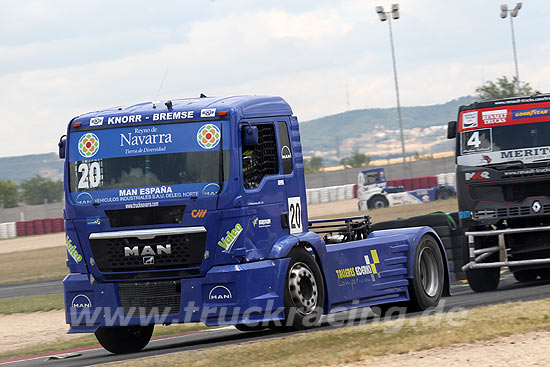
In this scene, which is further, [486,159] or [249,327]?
[486,159]

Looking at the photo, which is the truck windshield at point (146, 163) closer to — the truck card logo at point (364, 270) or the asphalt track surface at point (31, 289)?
the truck card logo at point (364, 270)

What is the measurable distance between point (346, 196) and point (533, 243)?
177ft

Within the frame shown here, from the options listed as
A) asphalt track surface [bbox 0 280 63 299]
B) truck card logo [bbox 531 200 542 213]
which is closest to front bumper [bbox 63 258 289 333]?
truck card logo [bbox 531 200 542 213]

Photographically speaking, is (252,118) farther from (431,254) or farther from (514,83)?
(514,83)

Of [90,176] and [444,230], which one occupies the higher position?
[90,176]

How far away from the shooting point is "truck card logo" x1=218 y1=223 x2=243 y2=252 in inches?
384

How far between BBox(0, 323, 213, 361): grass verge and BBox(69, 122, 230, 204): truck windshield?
3.08 metres

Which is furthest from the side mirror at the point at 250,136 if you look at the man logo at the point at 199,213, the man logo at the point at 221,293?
the man logo at the point at 221,293

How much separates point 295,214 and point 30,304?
10.3 metres

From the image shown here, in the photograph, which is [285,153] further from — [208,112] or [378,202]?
[378,202]

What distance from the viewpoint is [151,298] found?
9.99 meters

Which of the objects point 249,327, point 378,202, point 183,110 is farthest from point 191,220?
point 378,202

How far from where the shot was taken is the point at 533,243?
14773 mm

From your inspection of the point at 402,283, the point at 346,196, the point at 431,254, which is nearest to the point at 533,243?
the point at 431,254
